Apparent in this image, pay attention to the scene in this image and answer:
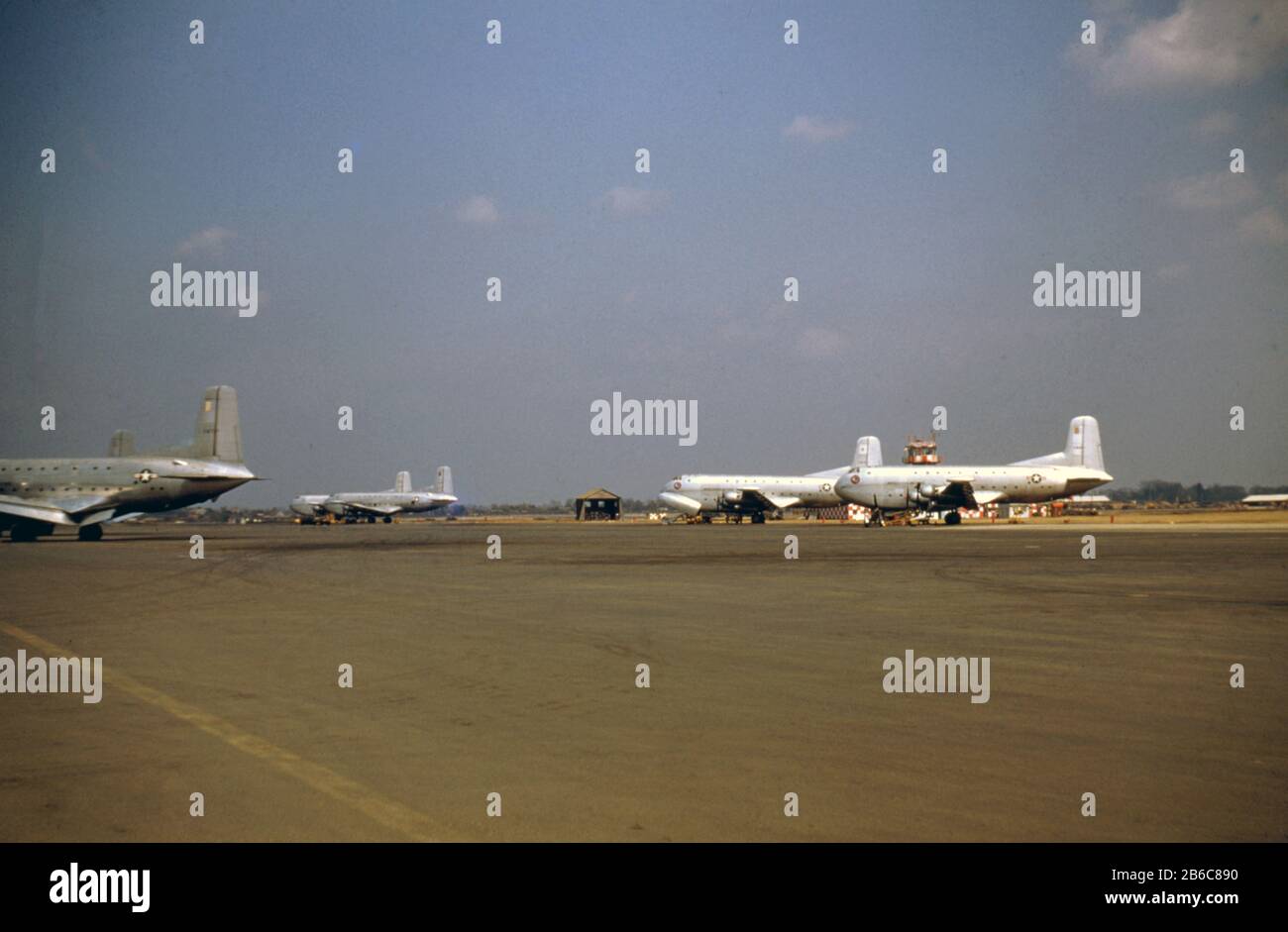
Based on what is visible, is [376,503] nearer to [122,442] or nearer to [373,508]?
[373,508]

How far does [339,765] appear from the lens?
6.34m

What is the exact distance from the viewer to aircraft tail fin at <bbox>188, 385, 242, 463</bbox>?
53.2m

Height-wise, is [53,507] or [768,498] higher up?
[53,507]

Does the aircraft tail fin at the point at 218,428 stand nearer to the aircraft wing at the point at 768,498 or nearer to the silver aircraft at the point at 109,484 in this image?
the silver aircraft at the point at 109,484

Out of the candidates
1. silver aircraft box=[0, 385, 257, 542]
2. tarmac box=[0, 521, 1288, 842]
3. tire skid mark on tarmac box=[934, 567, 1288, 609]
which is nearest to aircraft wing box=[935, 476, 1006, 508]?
silver aircraft box=[0, 385, 257, 542]

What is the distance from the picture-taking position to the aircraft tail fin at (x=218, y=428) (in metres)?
53.2

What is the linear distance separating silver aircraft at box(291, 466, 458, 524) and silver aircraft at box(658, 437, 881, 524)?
138ft

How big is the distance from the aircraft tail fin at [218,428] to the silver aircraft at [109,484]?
0.11 m

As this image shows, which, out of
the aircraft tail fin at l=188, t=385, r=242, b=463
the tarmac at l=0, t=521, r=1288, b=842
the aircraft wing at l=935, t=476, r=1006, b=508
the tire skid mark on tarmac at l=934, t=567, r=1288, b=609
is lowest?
the tire skid mark on tarmac at l=934, t=567, r=1288, b=609

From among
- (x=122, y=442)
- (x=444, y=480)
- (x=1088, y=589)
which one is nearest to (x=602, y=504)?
(x=444, y=480)

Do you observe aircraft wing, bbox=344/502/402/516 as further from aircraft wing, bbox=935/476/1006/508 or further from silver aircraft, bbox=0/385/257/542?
aircraft wing, bbox=935/476/1006/508

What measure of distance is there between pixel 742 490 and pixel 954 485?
20032 millimetres

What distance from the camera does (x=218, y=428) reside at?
5334 centimetres
